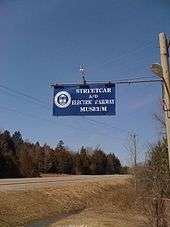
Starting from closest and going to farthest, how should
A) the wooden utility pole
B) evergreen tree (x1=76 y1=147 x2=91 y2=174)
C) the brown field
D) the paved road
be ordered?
1. the wooden utility pole
2. the brown field
3. the paved road
4. evergreen tree (x1=76 y1=147 x2=91 y2=174)

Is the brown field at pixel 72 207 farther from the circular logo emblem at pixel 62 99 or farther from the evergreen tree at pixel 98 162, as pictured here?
the evergreen tree at pixel 98 162

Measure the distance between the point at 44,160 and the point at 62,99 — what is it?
90044 mm

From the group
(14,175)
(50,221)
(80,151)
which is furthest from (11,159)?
(50,221)

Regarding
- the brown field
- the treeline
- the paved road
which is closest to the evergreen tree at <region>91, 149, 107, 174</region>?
the treeline

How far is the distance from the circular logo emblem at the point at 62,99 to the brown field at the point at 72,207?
35.0 feet

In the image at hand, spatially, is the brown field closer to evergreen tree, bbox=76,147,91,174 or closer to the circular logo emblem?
the circular logo emblem

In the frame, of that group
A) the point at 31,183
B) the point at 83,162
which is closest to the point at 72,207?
the point at 31,183

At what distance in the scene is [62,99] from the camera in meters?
15.6

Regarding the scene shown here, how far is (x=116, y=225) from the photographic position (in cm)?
2488

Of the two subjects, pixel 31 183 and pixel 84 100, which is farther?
pixel 31 183

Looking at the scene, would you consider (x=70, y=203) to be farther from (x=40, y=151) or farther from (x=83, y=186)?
(x=40, y=151)

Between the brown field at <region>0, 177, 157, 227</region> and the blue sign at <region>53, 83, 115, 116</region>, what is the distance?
1043 centimetres

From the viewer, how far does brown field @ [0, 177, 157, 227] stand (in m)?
26.5

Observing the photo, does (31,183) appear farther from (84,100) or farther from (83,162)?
(83,162)
